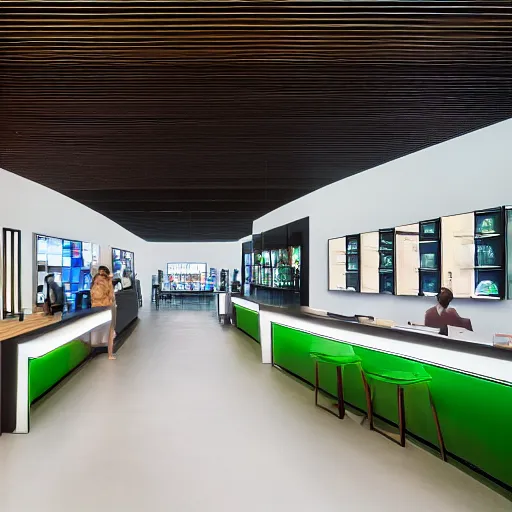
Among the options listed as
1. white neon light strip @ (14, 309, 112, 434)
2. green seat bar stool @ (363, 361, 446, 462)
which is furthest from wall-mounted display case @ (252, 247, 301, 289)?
green seat bar stool @ (363, 361, 446, 462)

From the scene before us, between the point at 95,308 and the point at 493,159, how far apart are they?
5.82m

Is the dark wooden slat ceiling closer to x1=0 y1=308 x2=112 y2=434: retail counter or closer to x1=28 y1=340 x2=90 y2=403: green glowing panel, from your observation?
x1=0 y1=308 x2=112 y2=434: retail counter

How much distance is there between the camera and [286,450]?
326cm

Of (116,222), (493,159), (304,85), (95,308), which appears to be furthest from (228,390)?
(116,222)

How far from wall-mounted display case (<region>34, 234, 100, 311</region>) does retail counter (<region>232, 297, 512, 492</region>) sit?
4.67 meters

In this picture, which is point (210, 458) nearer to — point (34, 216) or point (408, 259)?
point (408, 259)

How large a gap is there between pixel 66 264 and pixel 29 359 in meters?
5.24

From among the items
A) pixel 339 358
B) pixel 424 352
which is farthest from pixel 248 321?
pixel 424 352

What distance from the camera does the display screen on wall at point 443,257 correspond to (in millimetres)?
4180

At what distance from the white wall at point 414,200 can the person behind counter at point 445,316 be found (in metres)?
0.40

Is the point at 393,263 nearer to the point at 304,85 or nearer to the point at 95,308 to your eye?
the point at 304,85

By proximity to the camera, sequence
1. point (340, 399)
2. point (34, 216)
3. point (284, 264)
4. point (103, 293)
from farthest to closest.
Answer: point (284, 264) → point (34, 216) → point (103, 293) → point (340, 399)

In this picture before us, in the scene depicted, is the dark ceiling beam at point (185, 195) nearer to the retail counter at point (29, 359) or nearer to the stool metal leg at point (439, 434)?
the retail counter at point (29, 359)

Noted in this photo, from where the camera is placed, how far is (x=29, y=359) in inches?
148
